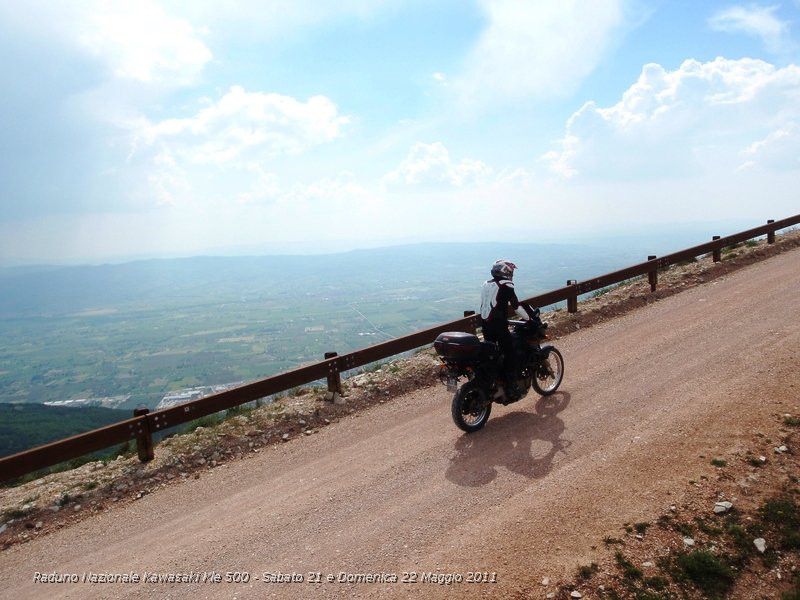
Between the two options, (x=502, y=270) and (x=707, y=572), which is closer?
(x=707, y=572)

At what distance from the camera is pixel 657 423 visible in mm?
6918

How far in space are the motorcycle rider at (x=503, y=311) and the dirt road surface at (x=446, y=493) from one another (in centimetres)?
87

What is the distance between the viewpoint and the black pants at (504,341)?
761 cm

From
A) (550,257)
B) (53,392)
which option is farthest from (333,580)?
(550,257)

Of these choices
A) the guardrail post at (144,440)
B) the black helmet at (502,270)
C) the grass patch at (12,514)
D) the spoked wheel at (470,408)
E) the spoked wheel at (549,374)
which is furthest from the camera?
the spoked wheel at (549,374)

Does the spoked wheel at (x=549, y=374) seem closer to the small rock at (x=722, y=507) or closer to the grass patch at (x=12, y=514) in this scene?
the small rock at (x=722, y=507)

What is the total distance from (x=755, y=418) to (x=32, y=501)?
10.5m

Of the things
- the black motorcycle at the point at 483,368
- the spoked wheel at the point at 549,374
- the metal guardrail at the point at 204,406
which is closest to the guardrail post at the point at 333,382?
the metal guardrail at the point at 204,406

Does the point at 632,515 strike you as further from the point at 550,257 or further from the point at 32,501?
the point at 550,257

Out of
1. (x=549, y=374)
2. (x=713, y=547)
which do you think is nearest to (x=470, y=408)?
(x=549, y=374)

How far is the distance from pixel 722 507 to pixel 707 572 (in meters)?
0.99

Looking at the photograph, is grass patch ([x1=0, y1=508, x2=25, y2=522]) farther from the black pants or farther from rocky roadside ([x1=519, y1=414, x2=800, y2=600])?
the black pants

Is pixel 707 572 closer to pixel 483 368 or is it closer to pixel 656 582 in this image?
pixel 656 582

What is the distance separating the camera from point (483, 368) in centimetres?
746
